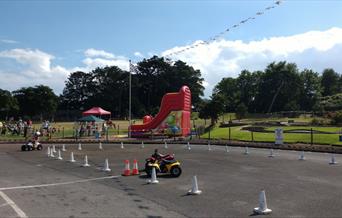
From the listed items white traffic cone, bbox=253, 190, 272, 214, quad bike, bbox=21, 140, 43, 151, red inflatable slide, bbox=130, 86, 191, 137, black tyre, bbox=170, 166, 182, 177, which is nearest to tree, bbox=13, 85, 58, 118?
red inflatable slide, bbox=130, 86, 191, 137

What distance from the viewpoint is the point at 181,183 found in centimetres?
1358

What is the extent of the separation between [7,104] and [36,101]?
9710 mm

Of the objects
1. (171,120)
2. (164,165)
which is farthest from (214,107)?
(164,165)

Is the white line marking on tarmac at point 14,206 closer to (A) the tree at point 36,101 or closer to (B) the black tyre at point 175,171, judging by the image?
(B) the black tyre at point 175,171

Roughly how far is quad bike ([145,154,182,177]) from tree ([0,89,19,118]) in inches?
Result: 3644

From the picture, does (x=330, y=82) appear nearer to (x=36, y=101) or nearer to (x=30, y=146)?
(x=36, y=101)

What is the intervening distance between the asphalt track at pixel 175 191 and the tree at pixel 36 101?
93832mm

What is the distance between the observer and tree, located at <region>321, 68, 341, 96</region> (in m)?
133

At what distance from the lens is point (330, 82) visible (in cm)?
13562

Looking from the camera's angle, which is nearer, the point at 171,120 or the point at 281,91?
the point at 171,120

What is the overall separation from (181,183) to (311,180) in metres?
4.39

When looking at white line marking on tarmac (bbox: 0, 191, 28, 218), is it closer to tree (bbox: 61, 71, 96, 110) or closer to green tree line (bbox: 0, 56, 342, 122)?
green tree line (bbox: 0, 56, 342, 122)

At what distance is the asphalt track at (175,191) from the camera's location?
9547mm

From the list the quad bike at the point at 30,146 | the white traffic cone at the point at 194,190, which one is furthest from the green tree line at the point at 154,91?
the white traffic cone at the point at 194,190
